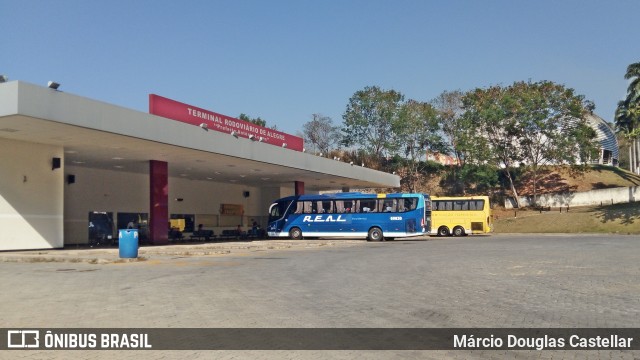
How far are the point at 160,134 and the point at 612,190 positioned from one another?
51.5 meters

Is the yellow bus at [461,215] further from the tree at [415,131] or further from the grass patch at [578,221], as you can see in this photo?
the tree at [415,131]

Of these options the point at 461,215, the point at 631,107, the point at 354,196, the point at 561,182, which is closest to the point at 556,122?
the point at 561,182

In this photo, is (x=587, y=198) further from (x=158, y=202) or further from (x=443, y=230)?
(x=158, y=202)

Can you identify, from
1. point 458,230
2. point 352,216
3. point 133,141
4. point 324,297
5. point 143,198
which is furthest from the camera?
point 458,230

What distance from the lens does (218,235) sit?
4509cm

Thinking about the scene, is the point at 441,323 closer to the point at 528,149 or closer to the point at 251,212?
the point at 251,212

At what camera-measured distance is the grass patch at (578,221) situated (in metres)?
45.4

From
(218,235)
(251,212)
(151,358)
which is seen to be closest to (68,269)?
(151,358)

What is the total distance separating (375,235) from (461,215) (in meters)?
11.4

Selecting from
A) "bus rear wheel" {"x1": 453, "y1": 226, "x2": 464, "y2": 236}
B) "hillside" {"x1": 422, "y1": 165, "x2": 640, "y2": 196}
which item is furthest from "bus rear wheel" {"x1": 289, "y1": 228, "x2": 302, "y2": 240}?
"hillside" {"x1": 422, "y1": 165, "x2": 640, "y2": 196}

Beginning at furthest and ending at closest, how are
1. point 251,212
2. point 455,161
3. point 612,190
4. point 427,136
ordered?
point 455,161 < point 427,136 < point 612,190 < point 251,212

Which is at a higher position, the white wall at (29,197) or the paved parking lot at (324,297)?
the white wall at (29,197)

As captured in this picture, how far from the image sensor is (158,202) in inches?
1230

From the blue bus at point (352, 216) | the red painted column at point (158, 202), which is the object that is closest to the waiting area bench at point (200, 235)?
the blue bus at point (352, 216)
